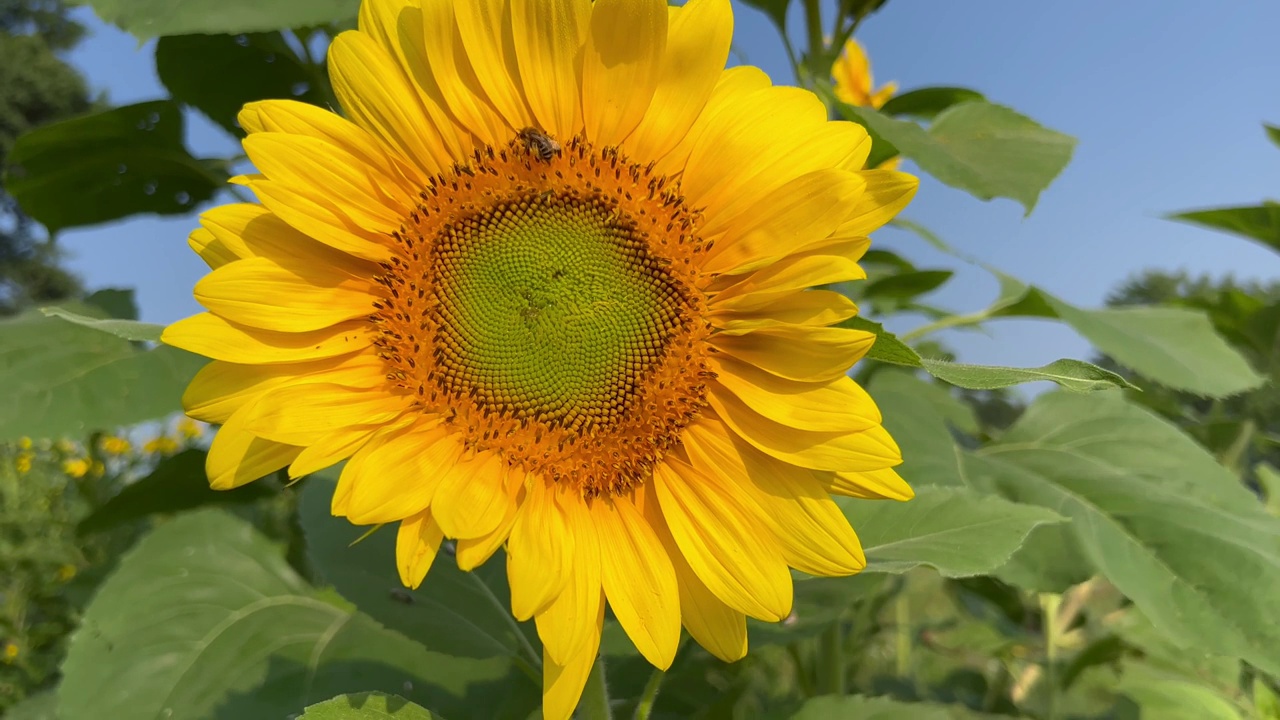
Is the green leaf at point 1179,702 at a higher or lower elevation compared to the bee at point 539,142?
lower

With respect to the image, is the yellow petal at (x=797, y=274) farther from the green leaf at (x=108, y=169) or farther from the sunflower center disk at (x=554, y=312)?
the green leaf at (x=108, y=169)

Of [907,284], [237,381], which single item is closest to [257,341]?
[237,381]

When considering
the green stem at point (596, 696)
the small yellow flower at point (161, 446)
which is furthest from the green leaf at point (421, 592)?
the small yellow flower at point (161, 446)

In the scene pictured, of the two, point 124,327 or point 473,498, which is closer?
point 473,498

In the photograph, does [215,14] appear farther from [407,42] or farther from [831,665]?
[831,665]

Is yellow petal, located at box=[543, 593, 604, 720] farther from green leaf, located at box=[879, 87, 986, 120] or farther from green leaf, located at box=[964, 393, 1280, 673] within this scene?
green leaf, located at box=[879, 87, 986, 120]

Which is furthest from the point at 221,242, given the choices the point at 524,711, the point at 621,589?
the point at 524,711
